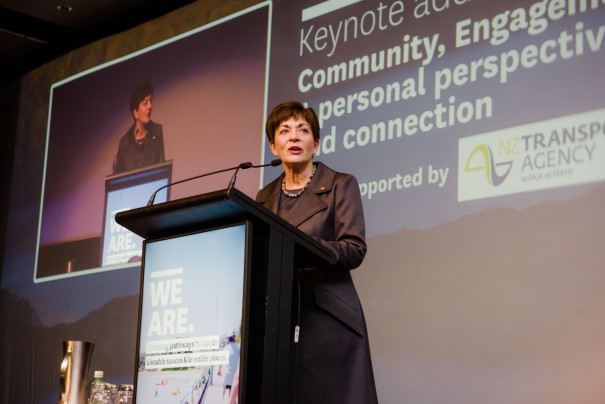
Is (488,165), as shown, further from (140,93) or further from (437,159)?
(140,93)

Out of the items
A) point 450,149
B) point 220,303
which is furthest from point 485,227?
point 220,303

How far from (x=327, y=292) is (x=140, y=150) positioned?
3.32m

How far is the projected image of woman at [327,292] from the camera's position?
7.48ft

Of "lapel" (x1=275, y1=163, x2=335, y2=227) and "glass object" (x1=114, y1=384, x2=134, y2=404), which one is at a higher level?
"lapel" (x1=275, y1=163, x2=335, y2=227)

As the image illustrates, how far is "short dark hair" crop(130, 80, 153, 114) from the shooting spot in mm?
5535

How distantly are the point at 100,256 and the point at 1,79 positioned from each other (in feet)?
7.40

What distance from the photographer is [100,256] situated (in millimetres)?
5445

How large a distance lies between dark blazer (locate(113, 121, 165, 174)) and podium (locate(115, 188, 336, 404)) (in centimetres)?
314

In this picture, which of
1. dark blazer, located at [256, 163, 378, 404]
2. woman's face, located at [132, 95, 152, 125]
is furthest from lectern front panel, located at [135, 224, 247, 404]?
woman's face, located at [132, 95, 152, 125]

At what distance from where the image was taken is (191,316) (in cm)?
208

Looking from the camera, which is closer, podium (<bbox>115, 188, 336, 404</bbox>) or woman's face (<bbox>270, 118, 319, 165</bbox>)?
podium (<bbox>115, 188, 336, 404</bbox>)

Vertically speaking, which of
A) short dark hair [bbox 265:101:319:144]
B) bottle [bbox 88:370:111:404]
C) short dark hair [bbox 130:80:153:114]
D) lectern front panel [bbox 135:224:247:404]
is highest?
short dark hair [bbox 130:80:153:114]

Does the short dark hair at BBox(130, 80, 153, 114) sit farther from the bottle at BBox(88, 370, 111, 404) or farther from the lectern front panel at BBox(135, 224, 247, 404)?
the lectern front panel at BBox(135, 224, 247, 404)

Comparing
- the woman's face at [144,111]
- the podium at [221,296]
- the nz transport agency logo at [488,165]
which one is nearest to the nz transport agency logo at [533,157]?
the nz transport agency logo at [488,165]
